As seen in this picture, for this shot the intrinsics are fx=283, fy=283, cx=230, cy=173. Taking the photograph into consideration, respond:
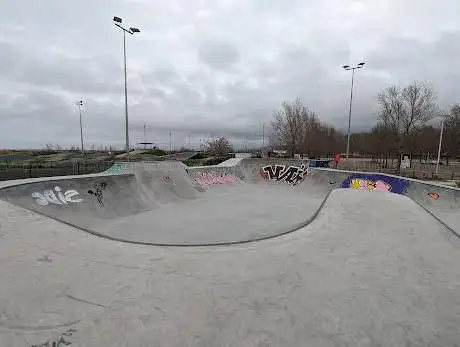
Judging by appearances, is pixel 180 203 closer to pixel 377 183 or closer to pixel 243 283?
pixel 243 283

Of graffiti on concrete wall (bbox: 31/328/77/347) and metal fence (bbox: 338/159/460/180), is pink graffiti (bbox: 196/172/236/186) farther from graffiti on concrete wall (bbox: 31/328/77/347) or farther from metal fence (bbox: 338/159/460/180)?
graffiti on concrete wall (bbox: 31/328/77/347)

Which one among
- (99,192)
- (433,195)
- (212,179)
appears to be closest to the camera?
(99,192)

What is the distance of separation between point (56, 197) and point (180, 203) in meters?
6.80

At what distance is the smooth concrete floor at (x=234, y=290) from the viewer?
3.32 meters

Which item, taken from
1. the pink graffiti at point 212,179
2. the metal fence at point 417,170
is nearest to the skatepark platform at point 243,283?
the pink graffiti at point 212,179

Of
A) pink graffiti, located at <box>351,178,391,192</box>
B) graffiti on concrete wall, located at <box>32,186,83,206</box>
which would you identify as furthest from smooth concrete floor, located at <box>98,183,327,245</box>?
pink graffiti, located at <box>351,178,391,192</box>

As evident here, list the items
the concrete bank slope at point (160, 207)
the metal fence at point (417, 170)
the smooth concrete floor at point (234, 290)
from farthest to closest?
1. the metal fence at point (417, 170)
2. the concrete bank slope at point (160, 207)
3. the smooth concrete floor at point (234, 290)

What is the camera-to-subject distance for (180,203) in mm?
16859

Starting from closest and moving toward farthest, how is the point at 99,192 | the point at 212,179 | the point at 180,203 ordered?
the point at 99,192, the point at 180,203, the point at 212,179

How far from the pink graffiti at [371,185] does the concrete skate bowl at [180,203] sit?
61 mm

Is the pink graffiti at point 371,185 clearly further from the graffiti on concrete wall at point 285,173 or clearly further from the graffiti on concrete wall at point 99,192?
the graffiti on concrete wall at point 99,192

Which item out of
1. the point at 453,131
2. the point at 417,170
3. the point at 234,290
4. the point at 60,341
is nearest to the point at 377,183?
the point at 234,290

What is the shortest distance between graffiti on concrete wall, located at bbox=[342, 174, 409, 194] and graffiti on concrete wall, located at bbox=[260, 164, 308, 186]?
530 centimetres

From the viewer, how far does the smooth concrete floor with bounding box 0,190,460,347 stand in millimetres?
3322
